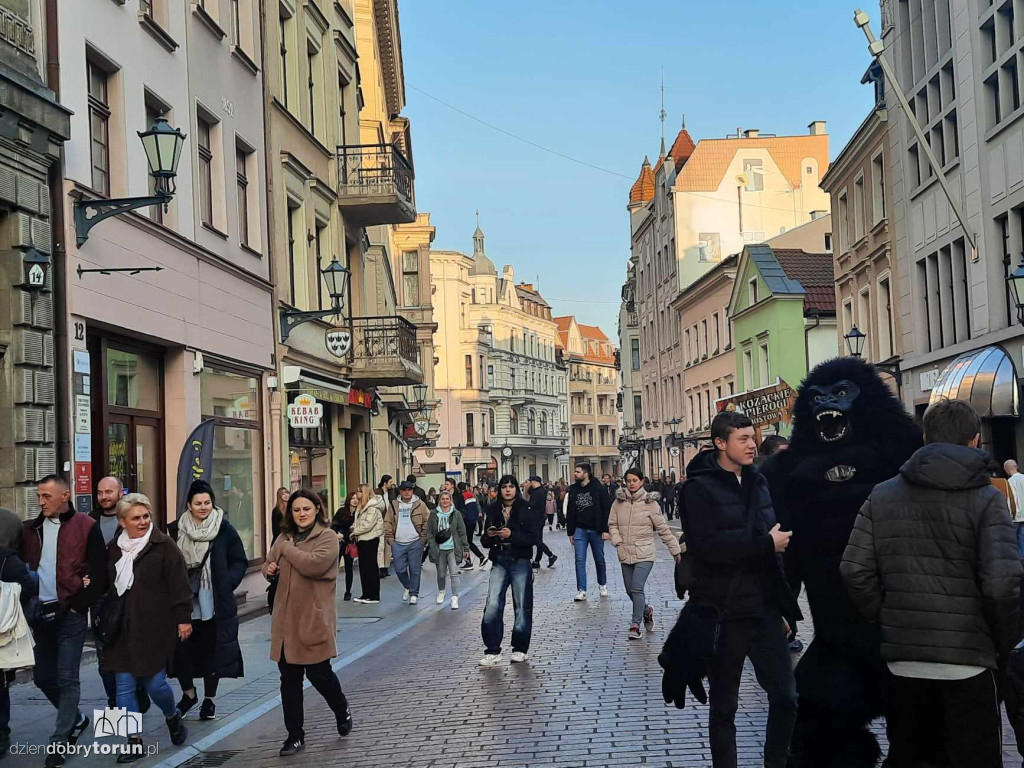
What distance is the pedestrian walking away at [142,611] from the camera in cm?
792

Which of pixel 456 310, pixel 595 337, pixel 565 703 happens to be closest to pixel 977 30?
pixel 565 703

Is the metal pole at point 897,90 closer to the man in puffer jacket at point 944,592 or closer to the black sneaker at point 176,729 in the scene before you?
the black sneaker at point 176,729

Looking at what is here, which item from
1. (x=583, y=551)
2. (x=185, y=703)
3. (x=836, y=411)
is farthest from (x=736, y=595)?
(x=583, y=551)

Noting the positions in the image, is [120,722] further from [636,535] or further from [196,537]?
[636,535]

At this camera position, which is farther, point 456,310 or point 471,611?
point 456,310

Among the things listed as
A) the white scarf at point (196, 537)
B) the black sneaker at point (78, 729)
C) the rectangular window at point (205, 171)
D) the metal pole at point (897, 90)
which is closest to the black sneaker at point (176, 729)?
the black sneaker at point (78, 729)

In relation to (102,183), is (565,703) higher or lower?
lower

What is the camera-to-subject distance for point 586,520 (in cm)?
1761

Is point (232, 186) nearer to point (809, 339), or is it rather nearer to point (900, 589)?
point (900, 589)

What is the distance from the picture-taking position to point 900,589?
4.98 metres

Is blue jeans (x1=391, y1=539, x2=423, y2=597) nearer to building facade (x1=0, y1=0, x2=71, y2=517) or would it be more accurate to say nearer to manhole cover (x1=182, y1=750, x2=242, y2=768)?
building facade (x1=0, y1=0, x2=71, y2=517)

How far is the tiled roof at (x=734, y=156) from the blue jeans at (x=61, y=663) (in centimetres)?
5350

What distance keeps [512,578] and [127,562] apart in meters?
4.39

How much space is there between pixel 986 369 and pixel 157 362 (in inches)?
567
